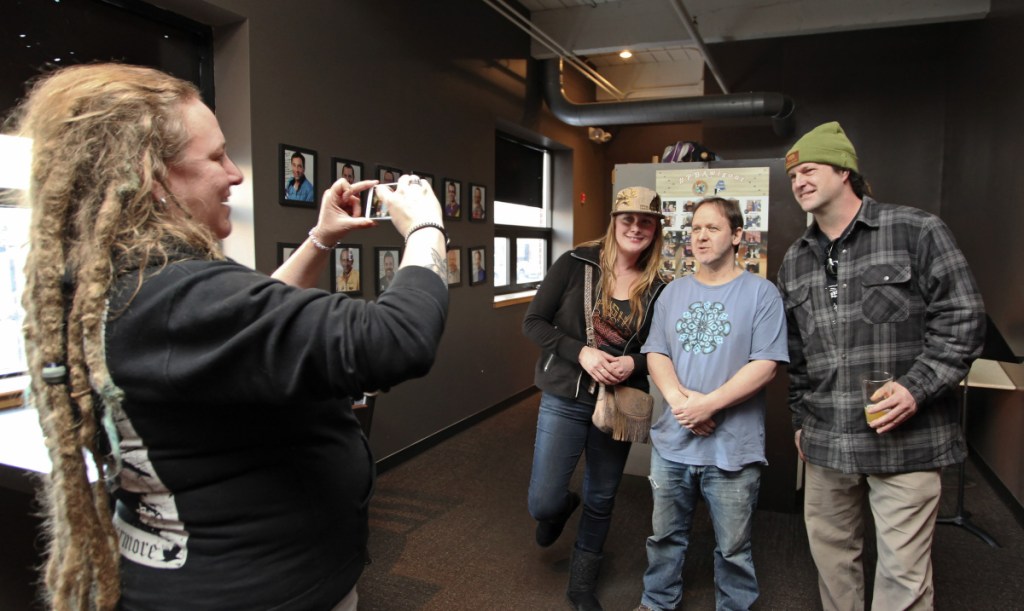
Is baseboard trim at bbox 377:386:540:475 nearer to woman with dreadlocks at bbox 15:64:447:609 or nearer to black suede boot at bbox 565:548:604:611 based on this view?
black suede boot at bbox 565:548:604:611

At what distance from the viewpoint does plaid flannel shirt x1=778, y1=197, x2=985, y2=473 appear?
1678 mm

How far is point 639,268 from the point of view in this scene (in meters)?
2.30

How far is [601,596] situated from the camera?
2.42m

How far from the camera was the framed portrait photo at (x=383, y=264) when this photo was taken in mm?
→ 3666

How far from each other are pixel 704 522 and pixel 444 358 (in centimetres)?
209

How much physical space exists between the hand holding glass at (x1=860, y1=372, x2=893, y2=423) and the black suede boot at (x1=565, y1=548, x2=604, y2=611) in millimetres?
1077

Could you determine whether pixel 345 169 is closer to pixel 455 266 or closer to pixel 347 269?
pixel 347 269

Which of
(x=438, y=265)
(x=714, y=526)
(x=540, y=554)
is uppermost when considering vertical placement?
(x=438, y=265)

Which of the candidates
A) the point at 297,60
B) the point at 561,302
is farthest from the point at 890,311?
the point at 297,60

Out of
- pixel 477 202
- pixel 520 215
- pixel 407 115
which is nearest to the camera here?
pixel 407 115

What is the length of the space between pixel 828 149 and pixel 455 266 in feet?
10.00

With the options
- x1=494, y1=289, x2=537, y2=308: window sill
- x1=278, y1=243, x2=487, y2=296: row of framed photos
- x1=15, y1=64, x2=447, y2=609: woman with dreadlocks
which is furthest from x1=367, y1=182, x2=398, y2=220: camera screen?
x1=494, y1=289, x2=537, y2=308: window sill

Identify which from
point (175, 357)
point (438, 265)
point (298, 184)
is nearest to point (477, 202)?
point (298, 184)

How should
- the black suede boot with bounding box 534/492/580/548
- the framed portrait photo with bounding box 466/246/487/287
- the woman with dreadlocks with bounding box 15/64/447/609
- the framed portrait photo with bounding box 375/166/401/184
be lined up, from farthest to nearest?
the framed portrait photo with bounding box 466/246/487/287 < the framed portrait photo with bounding box 375/166/401/184 < the black suede boot with bounding box 534/492/580/548 < the woman with dreadlocks with bounding box 15/64/447/609
